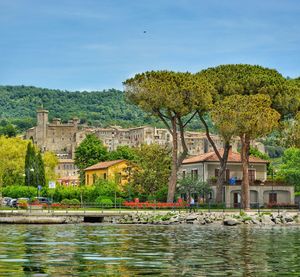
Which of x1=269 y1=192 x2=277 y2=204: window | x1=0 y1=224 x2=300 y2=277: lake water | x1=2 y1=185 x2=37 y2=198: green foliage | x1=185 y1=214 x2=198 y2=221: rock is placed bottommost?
x1=0 y1=224 x2=300 y2=277: lake water

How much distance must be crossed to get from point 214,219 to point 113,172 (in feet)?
153

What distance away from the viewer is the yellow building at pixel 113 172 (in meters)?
107

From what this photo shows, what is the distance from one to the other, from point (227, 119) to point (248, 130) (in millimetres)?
2480

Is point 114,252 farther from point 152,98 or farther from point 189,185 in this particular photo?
point 189,185

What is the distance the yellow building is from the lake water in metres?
61.6

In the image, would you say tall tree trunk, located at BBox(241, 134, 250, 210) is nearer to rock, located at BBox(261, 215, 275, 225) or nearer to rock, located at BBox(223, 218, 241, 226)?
rock, located at BBox(261, 215, 275, 225)

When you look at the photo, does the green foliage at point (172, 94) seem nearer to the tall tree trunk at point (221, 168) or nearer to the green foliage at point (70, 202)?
the tall tree trunk at point (221, 168)

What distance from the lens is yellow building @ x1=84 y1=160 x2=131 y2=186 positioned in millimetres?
106938

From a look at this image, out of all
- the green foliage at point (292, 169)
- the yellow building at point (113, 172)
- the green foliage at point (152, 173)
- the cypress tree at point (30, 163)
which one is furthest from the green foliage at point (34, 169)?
the green foliage at point (292, 169)

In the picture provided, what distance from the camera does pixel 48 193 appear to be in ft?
322

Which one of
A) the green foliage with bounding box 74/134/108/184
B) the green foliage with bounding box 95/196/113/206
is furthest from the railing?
the green foliage with bounding box 74/134/108/184

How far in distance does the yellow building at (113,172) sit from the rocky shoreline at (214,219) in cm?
3263

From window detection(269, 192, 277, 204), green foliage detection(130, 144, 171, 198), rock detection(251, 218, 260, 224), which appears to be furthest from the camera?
green foliage detection(130, 144, 171, 198)

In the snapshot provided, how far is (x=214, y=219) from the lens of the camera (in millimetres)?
65938
